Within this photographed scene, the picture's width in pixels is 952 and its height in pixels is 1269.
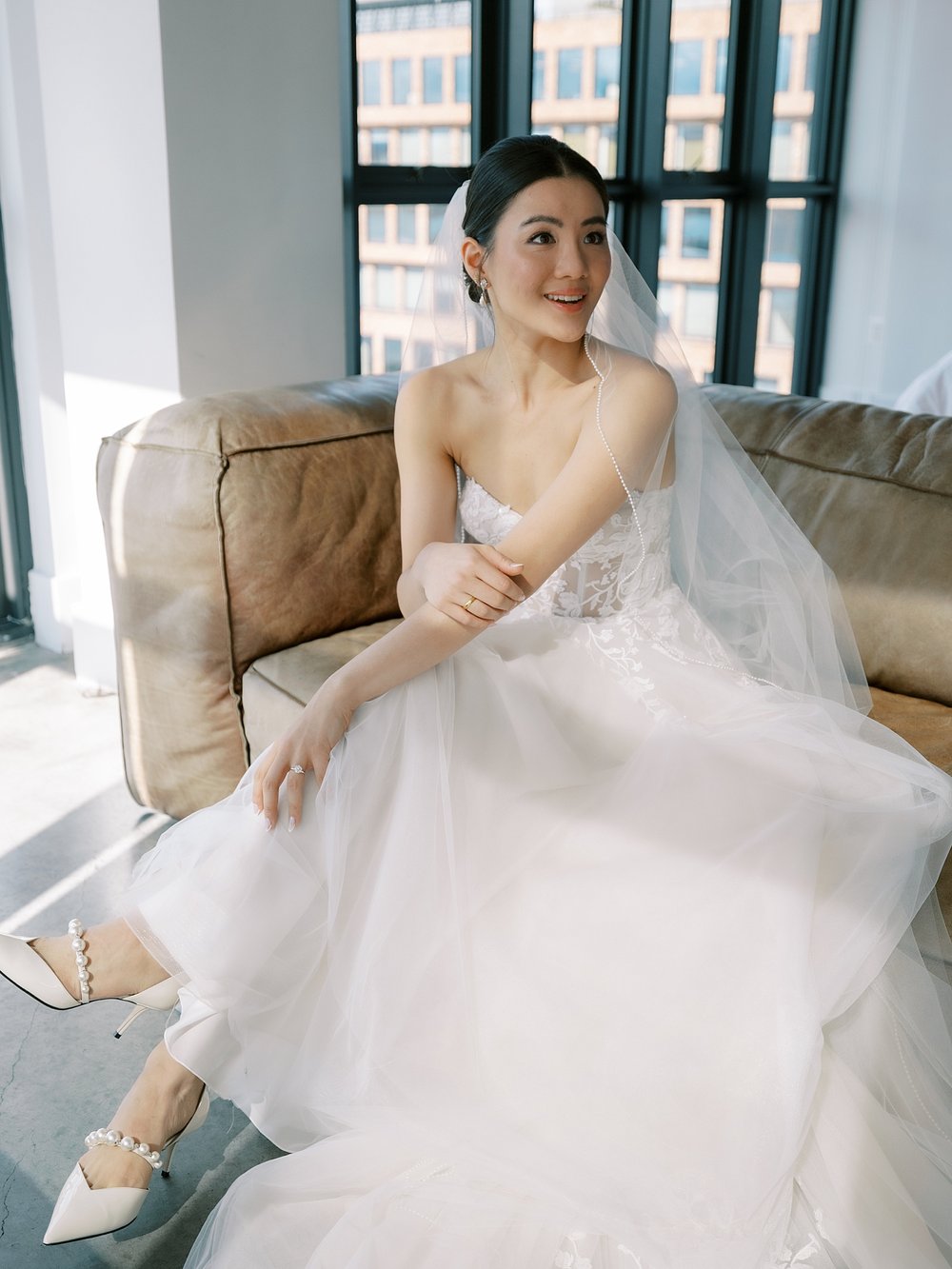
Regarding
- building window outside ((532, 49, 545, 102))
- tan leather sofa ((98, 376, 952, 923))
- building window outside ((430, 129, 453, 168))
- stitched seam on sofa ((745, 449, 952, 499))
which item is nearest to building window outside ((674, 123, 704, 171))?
building window outside ((532, 49, 545, 102))

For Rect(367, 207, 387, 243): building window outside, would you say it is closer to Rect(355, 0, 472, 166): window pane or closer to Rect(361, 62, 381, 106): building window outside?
Rect(355, 0, 472, 166): window pane

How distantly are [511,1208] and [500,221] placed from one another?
4.51ft

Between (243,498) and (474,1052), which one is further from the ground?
(243,498)

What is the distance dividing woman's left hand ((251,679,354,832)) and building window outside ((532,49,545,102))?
308cm

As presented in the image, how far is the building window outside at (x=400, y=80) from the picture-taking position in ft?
11.3

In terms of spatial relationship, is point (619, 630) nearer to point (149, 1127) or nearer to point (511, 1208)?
point (511, 1208)

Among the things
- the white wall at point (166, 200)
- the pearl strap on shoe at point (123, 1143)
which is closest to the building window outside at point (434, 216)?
the white wall at point (166, 200)

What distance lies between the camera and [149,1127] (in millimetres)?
1491

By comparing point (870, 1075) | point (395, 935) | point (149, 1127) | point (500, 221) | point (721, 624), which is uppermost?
point (500, 221)

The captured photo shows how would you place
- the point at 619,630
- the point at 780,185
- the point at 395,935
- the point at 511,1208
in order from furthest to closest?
the point at 780,185 < the point at 619,630 < the point at 395,935 < the point at 511,1208

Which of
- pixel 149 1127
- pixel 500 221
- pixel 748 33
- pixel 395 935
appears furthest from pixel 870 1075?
pixel 748 33

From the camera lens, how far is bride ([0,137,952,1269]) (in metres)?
1.30

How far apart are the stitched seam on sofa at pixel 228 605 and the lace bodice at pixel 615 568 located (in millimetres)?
550

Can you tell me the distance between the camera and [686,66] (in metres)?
4.52
